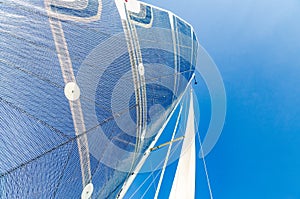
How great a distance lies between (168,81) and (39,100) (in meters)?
2.37

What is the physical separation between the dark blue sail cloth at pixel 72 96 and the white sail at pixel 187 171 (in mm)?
850

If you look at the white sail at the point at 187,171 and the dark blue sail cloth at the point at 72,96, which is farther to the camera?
the white sail at the point at 187,171

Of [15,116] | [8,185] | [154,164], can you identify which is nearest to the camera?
[8,185]

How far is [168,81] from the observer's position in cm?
383

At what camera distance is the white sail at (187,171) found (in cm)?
359

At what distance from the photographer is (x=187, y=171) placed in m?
3.99

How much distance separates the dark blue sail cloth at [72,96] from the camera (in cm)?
155

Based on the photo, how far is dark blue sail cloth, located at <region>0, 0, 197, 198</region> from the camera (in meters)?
1.55

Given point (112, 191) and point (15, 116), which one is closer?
point (15, 116)

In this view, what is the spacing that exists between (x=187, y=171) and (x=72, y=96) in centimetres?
261

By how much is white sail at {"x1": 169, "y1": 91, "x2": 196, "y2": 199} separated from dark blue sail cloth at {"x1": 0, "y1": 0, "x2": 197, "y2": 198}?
0.85 m

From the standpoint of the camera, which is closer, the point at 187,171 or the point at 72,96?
the point at 72,96

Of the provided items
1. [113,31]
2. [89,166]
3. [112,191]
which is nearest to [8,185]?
[89,166]

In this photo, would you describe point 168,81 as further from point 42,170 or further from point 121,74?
point 42,170
